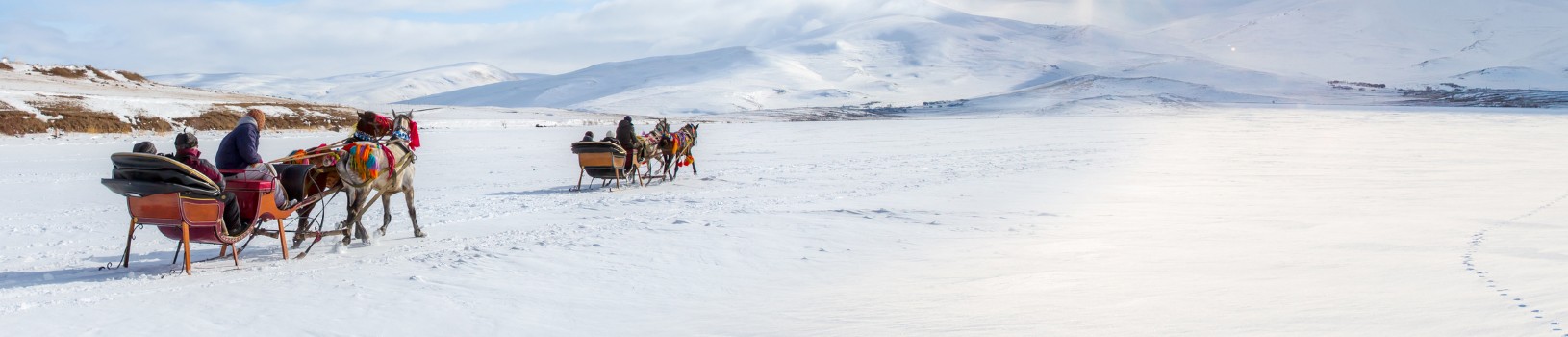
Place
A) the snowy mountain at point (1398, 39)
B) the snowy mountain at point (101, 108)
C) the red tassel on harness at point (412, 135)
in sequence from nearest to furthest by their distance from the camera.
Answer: the red tassel on harness at point (412, 135) → the snowy mountain at point (101, 108) → the snowy mountain at point (1398, 39)

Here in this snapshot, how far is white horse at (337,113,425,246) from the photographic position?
7.73m

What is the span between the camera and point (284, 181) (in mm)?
7523

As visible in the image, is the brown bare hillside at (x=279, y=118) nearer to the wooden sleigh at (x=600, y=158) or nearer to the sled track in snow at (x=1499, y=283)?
the wooden sleigh at (x=600, y=158)

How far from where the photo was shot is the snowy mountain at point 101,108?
28.4 metres

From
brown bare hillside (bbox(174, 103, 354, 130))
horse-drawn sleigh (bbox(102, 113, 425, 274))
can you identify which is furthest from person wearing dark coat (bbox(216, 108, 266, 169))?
brown bare hillside (bbox(174, 103, 354, 130))

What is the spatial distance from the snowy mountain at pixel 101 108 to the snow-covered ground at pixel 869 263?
1743cm

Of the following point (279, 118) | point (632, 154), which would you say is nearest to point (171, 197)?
point (632, 154)

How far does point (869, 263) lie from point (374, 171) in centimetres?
349

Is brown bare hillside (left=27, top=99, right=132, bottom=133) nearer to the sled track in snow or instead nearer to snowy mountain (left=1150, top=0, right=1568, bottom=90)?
the sled track in snow

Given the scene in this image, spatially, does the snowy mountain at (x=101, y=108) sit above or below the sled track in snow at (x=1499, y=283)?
above

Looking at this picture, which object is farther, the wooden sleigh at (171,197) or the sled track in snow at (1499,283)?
the wooden sleigh at (171,197)

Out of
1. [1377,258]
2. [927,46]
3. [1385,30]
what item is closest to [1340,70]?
[1385,30]

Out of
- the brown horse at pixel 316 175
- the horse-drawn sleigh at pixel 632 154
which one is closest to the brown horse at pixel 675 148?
the horse-drawn sleigh at pixel 632 154

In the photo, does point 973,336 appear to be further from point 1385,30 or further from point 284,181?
point 1385,30
